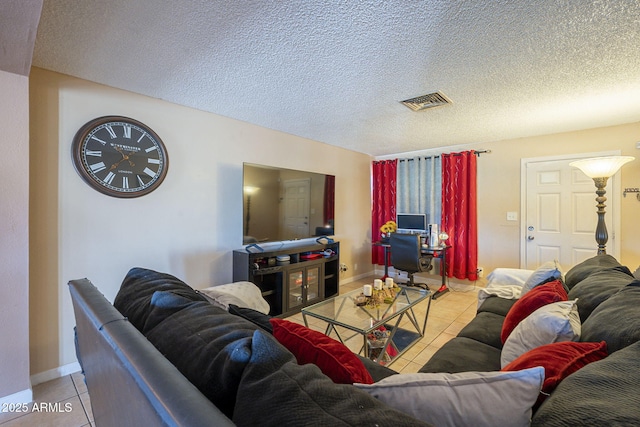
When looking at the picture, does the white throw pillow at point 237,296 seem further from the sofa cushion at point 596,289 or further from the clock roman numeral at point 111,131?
the sofa cushion at point 596,289

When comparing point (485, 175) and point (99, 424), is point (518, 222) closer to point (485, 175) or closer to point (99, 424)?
point (485, 175)

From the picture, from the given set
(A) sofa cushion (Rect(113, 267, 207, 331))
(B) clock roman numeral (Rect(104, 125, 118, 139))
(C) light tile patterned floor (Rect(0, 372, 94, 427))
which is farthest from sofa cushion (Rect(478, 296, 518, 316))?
(B) clock roman numeral (Rect(104, 125, 118, 139))

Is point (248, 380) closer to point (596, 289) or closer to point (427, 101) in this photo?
point (596, 289)

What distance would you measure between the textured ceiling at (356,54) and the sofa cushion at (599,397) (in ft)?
5.29

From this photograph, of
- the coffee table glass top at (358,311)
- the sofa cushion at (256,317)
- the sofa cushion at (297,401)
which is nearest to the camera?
the sofa cushion at (297,401)

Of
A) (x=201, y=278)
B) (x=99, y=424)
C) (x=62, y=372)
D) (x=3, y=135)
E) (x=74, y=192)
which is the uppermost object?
(x=3, y=135)

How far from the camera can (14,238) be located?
5.82 ft

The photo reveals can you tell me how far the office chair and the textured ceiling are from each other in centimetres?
171

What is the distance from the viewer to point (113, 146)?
2324 millimetres

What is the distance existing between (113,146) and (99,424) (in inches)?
78.4

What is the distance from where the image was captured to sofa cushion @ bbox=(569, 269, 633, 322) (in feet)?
4.54

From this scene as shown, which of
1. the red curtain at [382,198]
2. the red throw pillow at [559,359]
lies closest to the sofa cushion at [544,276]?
the red throw pillow at [559,359]

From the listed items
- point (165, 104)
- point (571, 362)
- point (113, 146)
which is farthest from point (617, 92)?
point (113, 146)

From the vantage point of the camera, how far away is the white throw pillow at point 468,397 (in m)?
0.64
